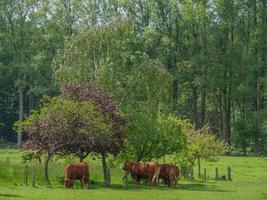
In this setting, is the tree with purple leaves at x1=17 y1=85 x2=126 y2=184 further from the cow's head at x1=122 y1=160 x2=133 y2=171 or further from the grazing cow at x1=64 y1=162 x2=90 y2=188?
the cow's head at x1=122 y1=160 x2=133 y2=171

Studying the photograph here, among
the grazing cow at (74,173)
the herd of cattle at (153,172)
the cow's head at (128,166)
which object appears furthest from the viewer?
the cow's head at (128,166)

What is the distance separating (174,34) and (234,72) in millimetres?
12243

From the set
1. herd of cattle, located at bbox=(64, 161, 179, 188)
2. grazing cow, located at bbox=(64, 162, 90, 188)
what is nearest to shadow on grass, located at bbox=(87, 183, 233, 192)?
herd of cattle, located at bbox=(64, 161, 179, 188)

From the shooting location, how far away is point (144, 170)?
4212cm

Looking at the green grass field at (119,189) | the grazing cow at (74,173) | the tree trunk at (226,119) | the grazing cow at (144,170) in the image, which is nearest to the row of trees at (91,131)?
the grazing cow at (144,170)

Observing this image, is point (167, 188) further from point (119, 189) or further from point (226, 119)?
point (226, 119)

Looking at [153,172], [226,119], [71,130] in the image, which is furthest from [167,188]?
[226,119]

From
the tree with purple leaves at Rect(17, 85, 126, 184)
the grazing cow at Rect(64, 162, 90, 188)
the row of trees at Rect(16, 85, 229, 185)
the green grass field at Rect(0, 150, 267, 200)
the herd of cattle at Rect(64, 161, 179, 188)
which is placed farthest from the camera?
the herd of cattle at Rect(64, 161, 179, 188)

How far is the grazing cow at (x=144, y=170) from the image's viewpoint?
41.9 meters

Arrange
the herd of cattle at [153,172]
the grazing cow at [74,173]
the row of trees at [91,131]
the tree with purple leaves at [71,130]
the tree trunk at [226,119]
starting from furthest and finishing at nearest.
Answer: the tree trunk at [226,119]
the herd of cattle at [153,172]
the row of trees at [91,131]
the tree with purple leaves at [71,130]
the grazing cow at [74,173]

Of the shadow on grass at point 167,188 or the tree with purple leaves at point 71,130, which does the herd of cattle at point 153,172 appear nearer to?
the shadow on grass at point 167,188

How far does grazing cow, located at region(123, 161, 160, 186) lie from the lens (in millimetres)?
41866

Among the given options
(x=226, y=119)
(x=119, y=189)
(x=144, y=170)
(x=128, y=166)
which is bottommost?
(x=119, y=189)

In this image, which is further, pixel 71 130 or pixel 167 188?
pixel 167 188
